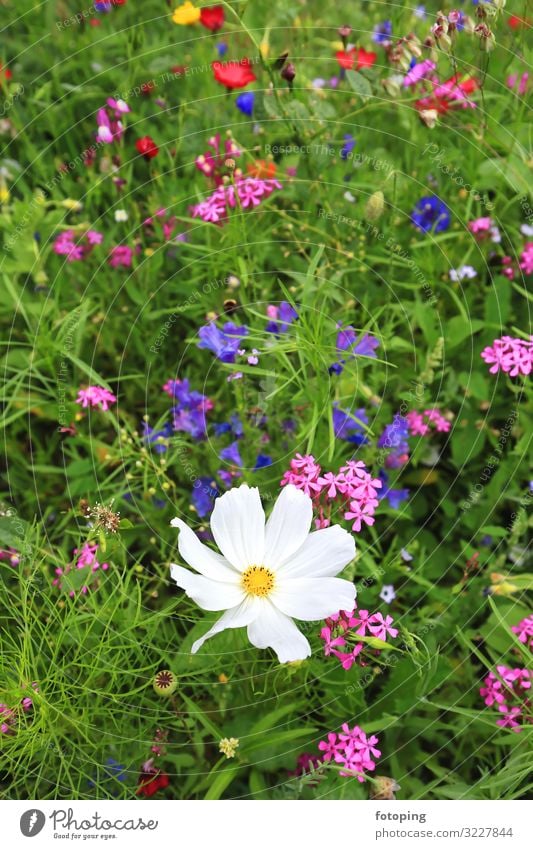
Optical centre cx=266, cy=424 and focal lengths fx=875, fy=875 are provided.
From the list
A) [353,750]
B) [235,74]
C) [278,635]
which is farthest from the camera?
[235,74]

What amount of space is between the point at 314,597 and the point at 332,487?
13cm

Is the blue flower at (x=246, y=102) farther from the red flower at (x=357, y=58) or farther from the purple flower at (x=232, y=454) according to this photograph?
the purple flower at (x=232, y=454)

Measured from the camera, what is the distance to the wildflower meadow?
3.45ft

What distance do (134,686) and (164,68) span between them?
1.04 m

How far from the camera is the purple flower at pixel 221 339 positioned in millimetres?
1152

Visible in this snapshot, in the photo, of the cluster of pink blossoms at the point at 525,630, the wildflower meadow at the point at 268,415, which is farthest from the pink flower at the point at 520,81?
the cluster of pink blossoms at the point at 525,630

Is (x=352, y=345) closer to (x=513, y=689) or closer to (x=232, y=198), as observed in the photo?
(x=232, y=198)

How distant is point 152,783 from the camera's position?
109 centimetres

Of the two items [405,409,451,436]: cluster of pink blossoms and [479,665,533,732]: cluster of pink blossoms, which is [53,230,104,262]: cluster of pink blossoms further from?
[479,665,533,732]: cluster of pink blossoms

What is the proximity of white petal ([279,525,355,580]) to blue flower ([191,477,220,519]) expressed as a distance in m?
0.25

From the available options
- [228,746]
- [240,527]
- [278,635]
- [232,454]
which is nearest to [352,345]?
[232,454]

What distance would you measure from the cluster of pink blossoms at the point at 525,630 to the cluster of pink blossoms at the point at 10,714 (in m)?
0.60

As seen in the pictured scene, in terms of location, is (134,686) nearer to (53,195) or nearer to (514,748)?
(514,748)

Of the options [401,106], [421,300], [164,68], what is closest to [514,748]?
Answer: [421,300]
